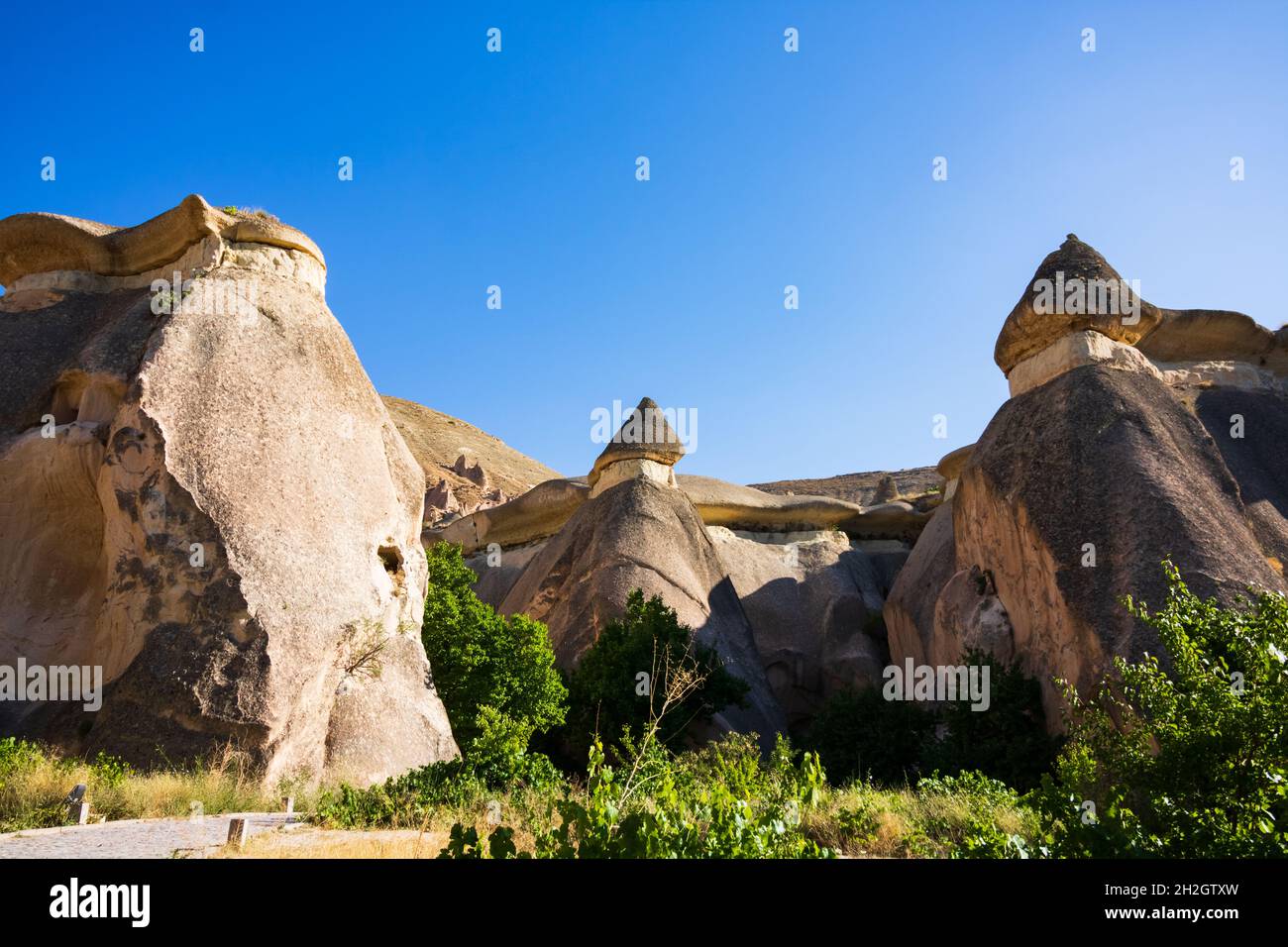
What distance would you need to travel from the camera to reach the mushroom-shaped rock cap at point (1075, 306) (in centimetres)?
1270

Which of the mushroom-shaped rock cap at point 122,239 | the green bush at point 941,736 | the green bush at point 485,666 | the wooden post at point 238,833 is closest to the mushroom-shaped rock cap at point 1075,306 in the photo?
the green bush at point 941,736

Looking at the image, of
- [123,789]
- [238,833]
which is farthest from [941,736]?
[238,833]

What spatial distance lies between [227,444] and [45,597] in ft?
8.74

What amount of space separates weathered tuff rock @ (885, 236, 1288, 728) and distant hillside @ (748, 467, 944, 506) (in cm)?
2093

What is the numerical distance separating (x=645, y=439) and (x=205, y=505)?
9.88 metres

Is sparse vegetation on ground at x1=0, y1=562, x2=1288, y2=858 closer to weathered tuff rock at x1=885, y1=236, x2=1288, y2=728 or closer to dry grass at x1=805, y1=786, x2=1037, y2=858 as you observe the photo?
dry grass at x1=805, y1=786, x2=1037, y2=858

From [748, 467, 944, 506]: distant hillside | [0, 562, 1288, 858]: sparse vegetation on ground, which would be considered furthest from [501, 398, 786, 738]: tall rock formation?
[748, 467, 944, 506]: distant hillside

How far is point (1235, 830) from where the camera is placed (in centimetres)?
354

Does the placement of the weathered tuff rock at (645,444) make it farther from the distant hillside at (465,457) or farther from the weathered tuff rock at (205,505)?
the distant hillside at (465,457)
